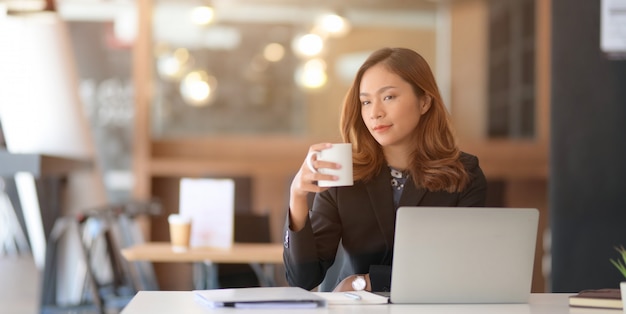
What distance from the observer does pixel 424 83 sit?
2.65m

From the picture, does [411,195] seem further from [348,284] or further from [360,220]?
[348,284]

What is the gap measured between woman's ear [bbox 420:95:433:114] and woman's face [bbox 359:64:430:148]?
3cm

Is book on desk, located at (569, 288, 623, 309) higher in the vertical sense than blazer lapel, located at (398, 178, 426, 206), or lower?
lower

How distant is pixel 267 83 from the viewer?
8844mm

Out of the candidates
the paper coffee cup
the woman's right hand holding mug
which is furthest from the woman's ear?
the paper coffee cup

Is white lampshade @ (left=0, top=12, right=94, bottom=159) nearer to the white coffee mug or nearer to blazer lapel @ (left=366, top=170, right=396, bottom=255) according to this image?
blazer lapel @ (left=366, top=170, right=396, bottom=255)

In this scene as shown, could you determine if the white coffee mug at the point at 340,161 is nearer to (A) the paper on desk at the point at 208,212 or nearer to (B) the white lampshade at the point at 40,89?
(A) the paper on desk at the point at 208,212

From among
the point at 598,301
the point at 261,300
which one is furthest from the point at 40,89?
the point at 598,301

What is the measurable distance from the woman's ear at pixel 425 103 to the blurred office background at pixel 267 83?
4.99 m

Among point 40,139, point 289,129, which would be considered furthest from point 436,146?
point 289,129

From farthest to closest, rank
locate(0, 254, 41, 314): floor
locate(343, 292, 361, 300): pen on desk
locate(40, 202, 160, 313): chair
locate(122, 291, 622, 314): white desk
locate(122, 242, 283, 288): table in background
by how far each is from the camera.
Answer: locate(0, 254, 41, 314): floor
locate(40, 202, 160, 313): chair
locate(122, 242, 283, 288): table in background
locate(343, 292, 361, 300): pen on desk
locate(122, 291, 622, 314): white desk

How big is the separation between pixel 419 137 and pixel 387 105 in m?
0.18

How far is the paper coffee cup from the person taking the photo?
4211 mm

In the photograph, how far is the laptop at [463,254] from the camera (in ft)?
6.44
